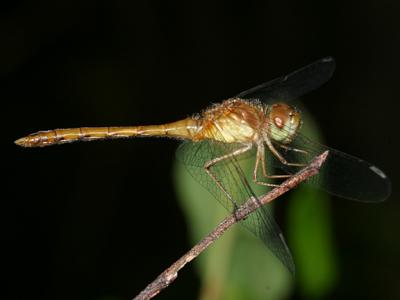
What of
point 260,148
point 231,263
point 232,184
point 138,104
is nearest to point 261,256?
point 231,263

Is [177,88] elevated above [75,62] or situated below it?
below

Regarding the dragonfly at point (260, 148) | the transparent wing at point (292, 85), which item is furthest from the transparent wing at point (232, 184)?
the transparent wing at point (292, 85)

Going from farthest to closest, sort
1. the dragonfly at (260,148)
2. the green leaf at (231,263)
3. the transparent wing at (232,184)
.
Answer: the dragonfly at (260,148), the transparent wing at (232,184), the green leaf at (231,263)

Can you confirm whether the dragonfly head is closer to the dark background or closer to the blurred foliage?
the blurred foliage

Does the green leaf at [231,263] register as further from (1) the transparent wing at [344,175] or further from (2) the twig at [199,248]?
(1) the transparent wing at [344,175]

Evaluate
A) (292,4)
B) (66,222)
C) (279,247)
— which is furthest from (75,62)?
(279,247)

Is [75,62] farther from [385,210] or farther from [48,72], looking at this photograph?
[385,210]
